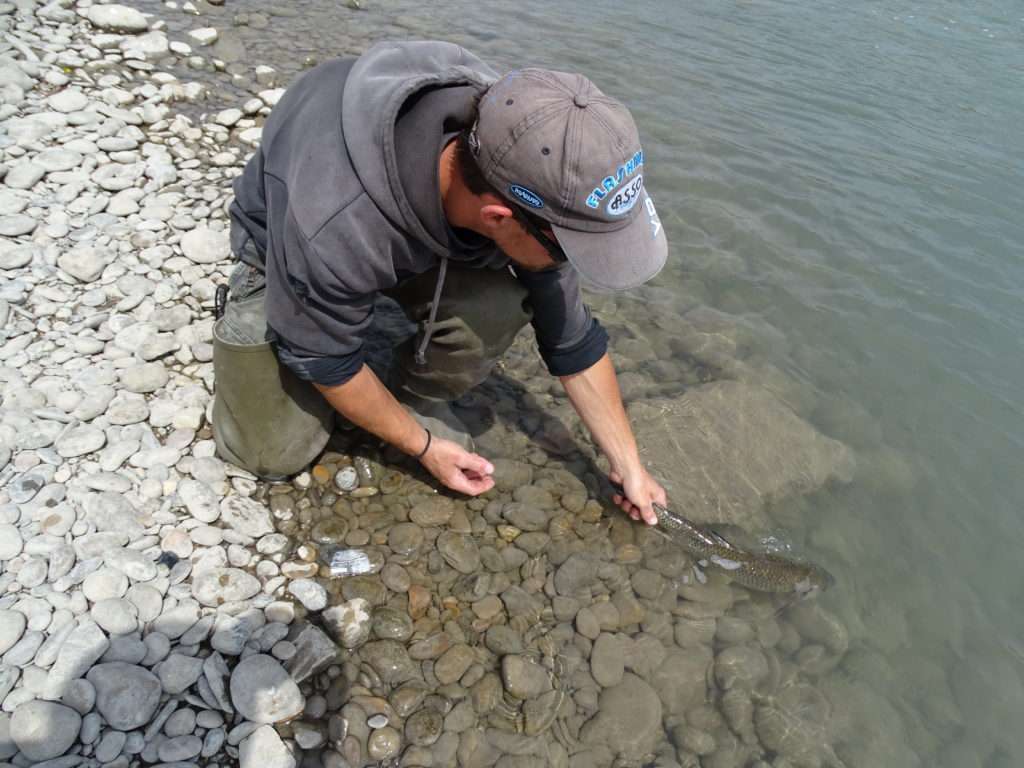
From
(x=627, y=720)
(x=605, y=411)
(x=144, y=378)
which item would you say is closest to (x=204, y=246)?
(x=144, y=378)

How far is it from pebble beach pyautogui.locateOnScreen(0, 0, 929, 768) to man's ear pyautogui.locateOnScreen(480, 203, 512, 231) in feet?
5.03

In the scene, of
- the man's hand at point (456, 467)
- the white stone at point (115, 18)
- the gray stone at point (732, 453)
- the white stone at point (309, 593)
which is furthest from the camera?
the white stone at point (115, 18)

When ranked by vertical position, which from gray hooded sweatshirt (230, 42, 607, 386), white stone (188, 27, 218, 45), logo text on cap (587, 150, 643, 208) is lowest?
white stone (188, 27, 218, 45)

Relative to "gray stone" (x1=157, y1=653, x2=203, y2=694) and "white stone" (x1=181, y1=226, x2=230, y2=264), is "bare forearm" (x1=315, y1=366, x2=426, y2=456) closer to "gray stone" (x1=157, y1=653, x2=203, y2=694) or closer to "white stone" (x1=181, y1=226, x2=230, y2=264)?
"gray stone" (x1=157, y1=653, x2=203, y2=694)

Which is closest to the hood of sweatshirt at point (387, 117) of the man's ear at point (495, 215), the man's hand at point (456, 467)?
the man's ear at point (495, 215)

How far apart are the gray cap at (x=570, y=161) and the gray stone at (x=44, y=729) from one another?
2.01m

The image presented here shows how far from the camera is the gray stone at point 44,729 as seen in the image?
2.06m

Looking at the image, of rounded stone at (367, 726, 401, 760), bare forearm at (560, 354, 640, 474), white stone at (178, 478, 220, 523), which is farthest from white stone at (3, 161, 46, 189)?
rounded stone at (367, 726, 401, 760)

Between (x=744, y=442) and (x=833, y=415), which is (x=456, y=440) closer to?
(x=744, y=442)

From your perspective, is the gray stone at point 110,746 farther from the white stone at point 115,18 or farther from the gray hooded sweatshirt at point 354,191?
the white stone at point 115,18

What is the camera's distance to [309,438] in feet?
10.1

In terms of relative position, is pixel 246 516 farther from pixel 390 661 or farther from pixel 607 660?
pixel 607 660

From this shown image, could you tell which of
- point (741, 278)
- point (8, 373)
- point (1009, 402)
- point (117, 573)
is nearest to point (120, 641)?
point (117, 573)

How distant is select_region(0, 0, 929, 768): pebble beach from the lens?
2367 mm
